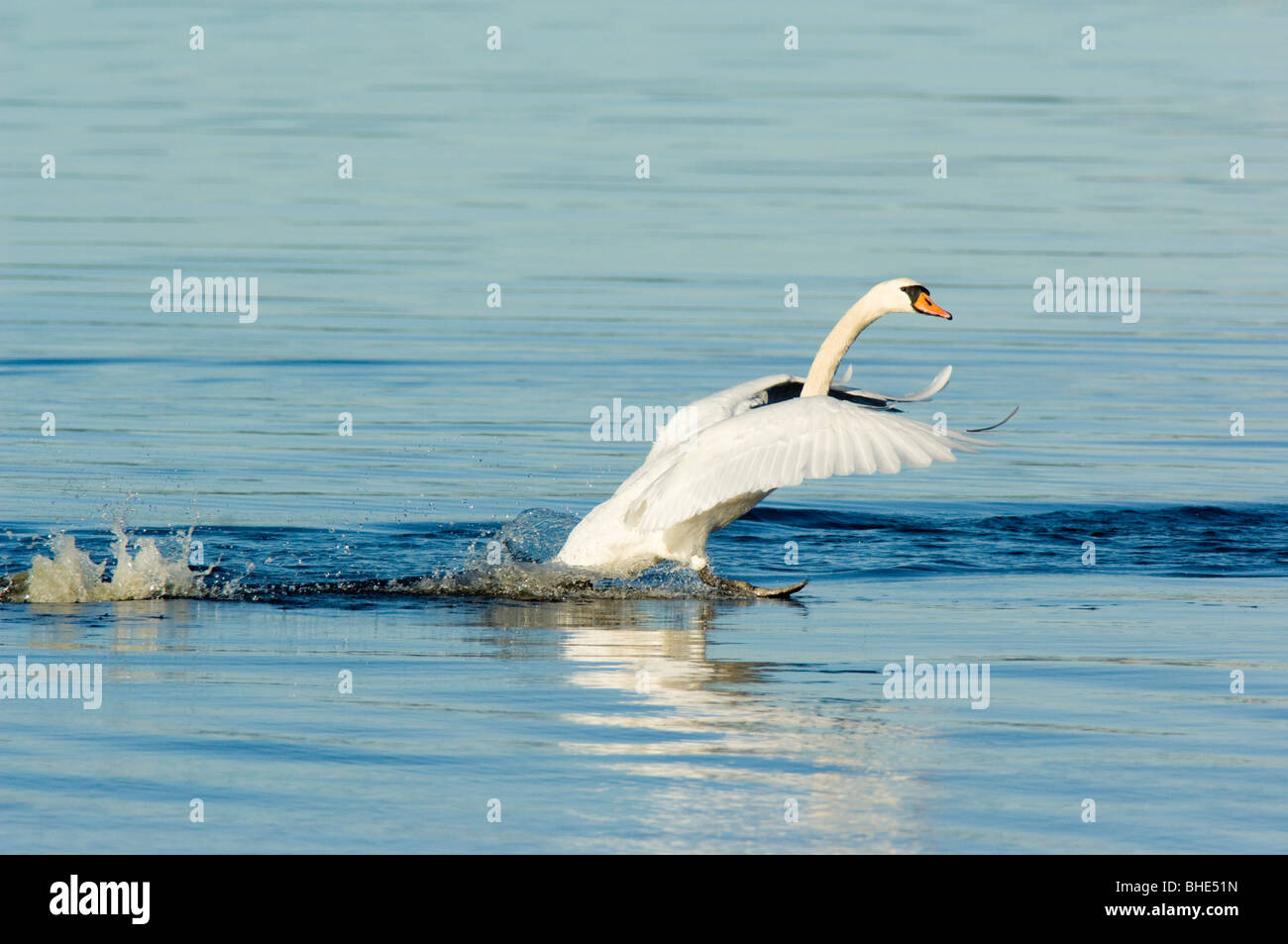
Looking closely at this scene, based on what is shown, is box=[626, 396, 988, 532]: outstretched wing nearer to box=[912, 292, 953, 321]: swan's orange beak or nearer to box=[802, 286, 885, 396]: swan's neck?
box=[802, 286, 885, 396]: swan's neck

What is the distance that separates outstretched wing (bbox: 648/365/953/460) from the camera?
12672mm

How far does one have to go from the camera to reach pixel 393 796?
7406mm

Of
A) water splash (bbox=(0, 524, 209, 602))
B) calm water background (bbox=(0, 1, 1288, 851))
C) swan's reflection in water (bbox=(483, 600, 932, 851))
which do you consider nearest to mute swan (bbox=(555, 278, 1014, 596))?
calm water background (bbox=(0, 1, 1288, 851))

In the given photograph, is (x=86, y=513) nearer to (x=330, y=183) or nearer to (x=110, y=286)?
(x=110, y=286)

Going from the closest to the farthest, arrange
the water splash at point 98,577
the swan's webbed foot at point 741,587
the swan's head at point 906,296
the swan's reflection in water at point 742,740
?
1. the swan's reflection in water at point 742,740
2. the water splash at point 98,577
3. the swan's webbed foot at point 741,587
4. the swan's head at point 906,296

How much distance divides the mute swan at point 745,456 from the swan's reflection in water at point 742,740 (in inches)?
32.9

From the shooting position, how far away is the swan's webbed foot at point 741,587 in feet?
39.9

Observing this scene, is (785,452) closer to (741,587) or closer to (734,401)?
(741,587)

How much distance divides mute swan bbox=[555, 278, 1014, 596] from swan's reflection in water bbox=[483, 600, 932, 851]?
84cm

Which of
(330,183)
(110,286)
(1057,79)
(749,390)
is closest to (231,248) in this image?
(110,286)

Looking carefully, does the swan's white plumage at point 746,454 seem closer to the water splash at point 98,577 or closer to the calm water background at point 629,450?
the calm water background at point 629,450

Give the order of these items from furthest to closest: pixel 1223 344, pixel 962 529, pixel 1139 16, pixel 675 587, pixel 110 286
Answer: pixel 1139 16 < pixel 110 286 < pixel 1223 344 < pixel 962 529 < pixel 675 587

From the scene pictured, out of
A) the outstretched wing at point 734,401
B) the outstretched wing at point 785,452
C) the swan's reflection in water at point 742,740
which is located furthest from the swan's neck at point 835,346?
the swan's reflection in water at point 742,740

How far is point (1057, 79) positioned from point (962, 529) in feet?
111
